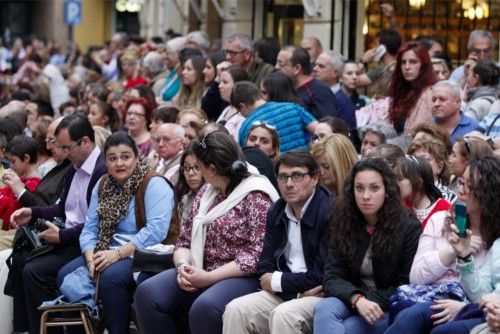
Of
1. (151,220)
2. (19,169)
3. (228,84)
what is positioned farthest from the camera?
(228,84)

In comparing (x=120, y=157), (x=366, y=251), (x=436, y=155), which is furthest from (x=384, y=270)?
(x=120, y=157)

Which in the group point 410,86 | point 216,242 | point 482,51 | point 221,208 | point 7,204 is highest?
point 482,51

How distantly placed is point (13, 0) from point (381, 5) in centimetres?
3557

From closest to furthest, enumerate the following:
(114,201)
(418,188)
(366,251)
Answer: (366,251) < (418,188) < (114,201)

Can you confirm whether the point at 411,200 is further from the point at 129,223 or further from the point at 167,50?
the point at 167,50

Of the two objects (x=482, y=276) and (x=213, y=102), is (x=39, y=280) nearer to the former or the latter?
(x=213, y=102)

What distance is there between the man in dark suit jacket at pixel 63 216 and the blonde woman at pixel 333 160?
2.41m

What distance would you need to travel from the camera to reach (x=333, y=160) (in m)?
10.3

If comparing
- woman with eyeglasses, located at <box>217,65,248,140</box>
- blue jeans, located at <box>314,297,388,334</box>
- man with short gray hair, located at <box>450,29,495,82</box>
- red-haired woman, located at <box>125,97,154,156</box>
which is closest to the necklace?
blue jeans, located at <box>314,297,388,334</box>

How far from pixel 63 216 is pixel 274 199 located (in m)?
2.91

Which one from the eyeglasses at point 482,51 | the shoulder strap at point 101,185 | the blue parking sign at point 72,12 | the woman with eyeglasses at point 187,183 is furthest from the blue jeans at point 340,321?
the blue parking sign at point 72,12

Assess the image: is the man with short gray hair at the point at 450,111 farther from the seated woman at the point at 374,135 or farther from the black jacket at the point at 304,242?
the black jacket at the point at 304,242

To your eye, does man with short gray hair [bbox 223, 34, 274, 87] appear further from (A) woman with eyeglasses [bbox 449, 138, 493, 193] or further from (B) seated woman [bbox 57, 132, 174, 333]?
(A) woman with eyeglasses [bbox 449, 138, 493, 193]

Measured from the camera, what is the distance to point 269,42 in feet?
50.4
